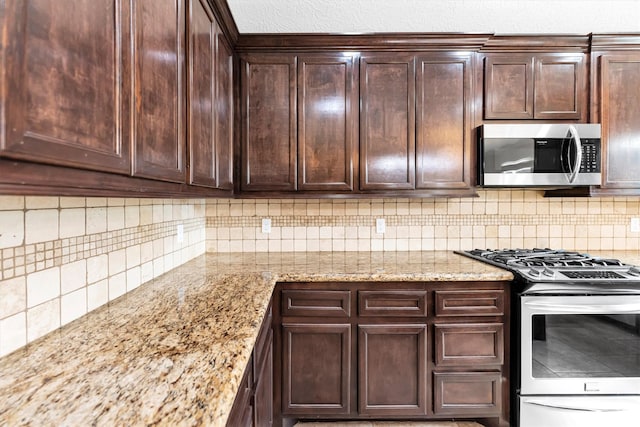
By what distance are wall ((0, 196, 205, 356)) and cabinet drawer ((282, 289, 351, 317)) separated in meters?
0.69

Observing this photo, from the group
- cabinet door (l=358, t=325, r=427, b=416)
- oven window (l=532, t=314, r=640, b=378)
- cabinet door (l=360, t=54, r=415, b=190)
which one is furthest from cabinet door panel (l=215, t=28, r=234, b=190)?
oven window (l=532, t=314, r=640, b=378)

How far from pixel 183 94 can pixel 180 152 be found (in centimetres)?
23

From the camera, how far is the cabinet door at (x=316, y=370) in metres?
1.89

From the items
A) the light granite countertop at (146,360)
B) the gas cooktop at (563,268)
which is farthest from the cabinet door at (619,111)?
the light granite countertop at (146,360)

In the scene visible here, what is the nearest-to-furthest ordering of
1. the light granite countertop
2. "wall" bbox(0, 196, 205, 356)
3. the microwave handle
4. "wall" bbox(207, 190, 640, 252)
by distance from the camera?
the light granite countertop, "wall" bbox(0, 196, 205, 356), the microwave handle, "wall" bbox(207, 190, 640, 252)

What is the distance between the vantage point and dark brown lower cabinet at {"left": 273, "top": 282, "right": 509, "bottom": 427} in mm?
1880

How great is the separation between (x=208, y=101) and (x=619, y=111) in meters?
2.53

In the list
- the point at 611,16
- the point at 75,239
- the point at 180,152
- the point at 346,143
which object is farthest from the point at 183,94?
the point at 611,16

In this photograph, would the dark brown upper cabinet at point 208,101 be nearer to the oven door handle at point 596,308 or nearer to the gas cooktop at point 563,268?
the gas cooktop at point 563,268

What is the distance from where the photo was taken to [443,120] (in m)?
2.22

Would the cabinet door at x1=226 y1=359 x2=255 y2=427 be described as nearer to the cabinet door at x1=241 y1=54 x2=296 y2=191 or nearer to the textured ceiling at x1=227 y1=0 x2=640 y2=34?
the cabinet door at x1=241 y1=54 x2=296 y2=191

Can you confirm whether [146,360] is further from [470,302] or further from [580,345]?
[580,345]

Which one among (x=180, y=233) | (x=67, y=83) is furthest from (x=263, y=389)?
(x=67, y=83)

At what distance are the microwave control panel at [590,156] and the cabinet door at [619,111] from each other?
0.33 ft
